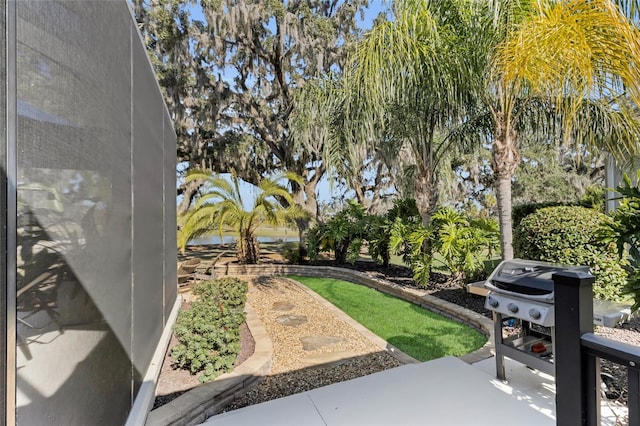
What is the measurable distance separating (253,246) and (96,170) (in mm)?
8377

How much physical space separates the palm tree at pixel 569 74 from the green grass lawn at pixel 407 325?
1.40 metres

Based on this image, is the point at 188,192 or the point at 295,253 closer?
the point at 295,253

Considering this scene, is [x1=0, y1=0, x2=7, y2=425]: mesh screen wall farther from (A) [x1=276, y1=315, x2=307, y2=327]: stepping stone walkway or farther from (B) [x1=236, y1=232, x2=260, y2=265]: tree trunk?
(B) [x1=236, y1=232, x2=260, y2=265]: tree trunk

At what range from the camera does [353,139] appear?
5.95 m

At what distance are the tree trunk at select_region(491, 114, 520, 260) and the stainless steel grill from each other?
1877 mm

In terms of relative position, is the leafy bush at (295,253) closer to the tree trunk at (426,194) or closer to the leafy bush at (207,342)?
the tree trunk at (426,194)

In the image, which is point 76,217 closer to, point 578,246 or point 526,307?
point 526,307

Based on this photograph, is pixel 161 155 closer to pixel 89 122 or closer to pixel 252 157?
pixel 89 122

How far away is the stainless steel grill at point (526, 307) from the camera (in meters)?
2.43

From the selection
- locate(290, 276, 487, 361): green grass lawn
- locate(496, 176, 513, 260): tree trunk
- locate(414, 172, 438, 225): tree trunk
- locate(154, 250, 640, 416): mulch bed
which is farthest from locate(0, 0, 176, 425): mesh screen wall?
locate(414, 172, 438, 225): tree trunk

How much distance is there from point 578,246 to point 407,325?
2.48m

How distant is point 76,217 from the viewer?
1403 mm

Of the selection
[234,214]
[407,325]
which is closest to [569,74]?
[407,325]

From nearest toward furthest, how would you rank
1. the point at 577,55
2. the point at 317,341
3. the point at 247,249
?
1. the point at 577,55
2. the point at 317,341
3. the point at 247,249
